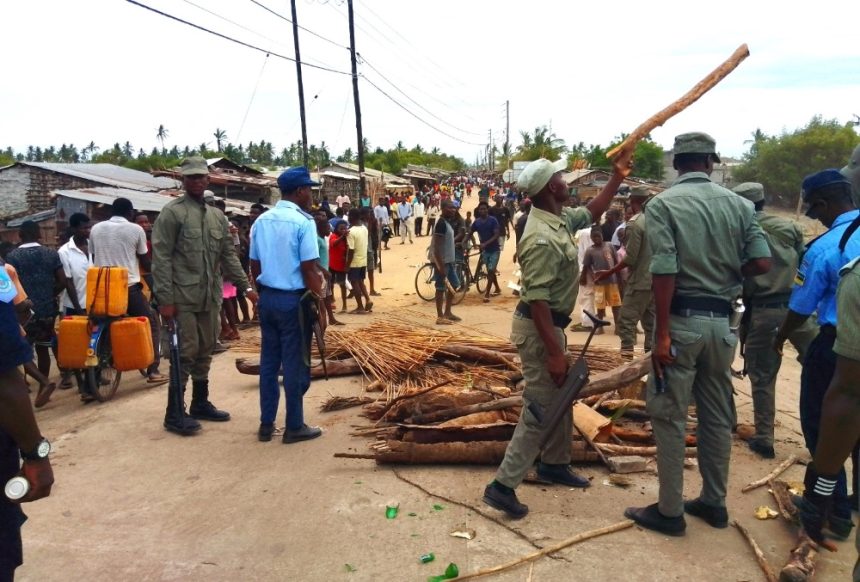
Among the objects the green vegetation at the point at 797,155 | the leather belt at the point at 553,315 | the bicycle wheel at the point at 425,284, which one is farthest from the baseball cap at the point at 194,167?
the green vegetation at the point at 797,155

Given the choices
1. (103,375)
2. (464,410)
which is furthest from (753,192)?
(103,375)

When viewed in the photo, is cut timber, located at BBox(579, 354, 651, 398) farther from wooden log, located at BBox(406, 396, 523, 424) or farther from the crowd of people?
the crowd of people

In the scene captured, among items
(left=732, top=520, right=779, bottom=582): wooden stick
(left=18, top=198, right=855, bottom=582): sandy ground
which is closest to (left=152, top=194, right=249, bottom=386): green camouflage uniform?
(left=18, top=198, right=855, bottom=582): sandy ground

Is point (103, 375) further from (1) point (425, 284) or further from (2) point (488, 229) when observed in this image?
(1) point (425, 284)

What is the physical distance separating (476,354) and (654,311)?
2584 millimetres

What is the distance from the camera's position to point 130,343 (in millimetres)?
5855

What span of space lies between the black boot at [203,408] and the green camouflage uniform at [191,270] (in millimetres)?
124

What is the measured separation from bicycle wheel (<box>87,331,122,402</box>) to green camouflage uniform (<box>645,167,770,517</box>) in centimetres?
535

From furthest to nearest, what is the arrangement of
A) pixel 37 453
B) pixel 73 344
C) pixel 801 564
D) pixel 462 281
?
pixel 462 281, pixel 73 344, pixel 801 564, pixel 37 453

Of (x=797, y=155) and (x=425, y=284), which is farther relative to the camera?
(x=797, y=155)

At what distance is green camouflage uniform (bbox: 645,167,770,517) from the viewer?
322 cm

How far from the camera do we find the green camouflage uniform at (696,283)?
127 inches

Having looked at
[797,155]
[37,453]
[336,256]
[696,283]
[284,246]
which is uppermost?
[797,155]

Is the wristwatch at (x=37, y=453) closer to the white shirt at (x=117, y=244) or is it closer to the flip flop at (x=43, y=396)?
the flip flop at (x=43, y=396)
